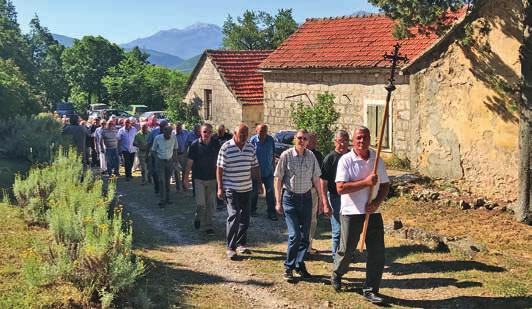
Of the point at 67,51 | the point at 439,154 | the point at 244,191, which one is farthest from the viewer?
the point at 67,51

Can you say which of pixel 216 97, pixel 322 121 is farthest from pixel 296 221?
pixel 216 97

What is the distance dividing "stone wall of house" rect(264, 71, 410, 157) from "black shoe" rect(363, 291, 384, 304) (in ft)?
31.5

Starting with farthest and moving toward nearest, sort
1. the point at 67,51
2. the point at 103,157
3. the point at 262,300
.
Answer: the point at 67,51, the point at 103,157, the point at 262,300

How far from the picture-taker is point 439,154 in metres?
13.0

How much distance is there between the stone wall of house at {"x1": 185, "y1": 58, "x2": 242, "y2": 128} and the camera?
23.5 meters

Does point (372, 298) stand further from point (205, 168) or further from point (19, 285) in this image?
point (19, 285)

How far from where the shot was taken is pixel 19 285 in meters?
6.08

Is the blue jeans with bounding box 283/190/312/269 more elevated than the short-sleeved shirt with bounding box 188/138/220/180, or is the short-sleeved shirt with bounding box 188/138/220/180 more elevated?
the short-sleeved shirt with bounding box 188/138/220/180

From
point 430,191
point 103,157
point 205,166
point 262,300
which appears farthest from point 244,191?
point 103,157

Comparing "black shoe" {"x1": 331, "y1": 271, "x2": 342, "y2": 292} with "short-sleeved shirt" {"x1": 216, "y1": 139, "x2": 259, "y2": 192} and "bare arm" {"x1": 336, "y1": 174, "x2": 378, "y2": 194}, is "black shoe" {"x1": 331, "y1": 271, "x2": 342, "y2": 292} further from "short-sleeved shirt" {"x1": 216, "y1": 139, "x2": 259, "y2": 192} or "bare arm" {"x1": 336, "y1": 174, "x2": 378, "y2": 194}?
"short-sleeved shirt" {"x1": 216, "y1": 139, "x2": 259, "y2": 192}

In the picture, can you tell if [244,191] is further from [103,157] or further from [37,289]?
[103,157]

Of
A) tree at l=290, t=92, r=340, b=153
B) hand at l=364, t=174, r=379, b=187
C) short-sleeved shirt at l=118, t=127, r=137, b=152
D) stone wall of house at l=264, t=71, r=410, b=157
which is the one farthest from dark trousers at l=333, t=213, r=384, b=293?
short-sleeved shirt at l=118, t=127, r=137, b=152

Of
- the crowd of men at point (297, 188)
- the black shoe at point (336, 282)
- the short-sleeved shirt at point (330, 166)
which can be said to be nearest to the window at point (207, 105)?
the crowd of men at point (297, 188)

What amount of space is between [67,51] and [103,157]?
142 feet
